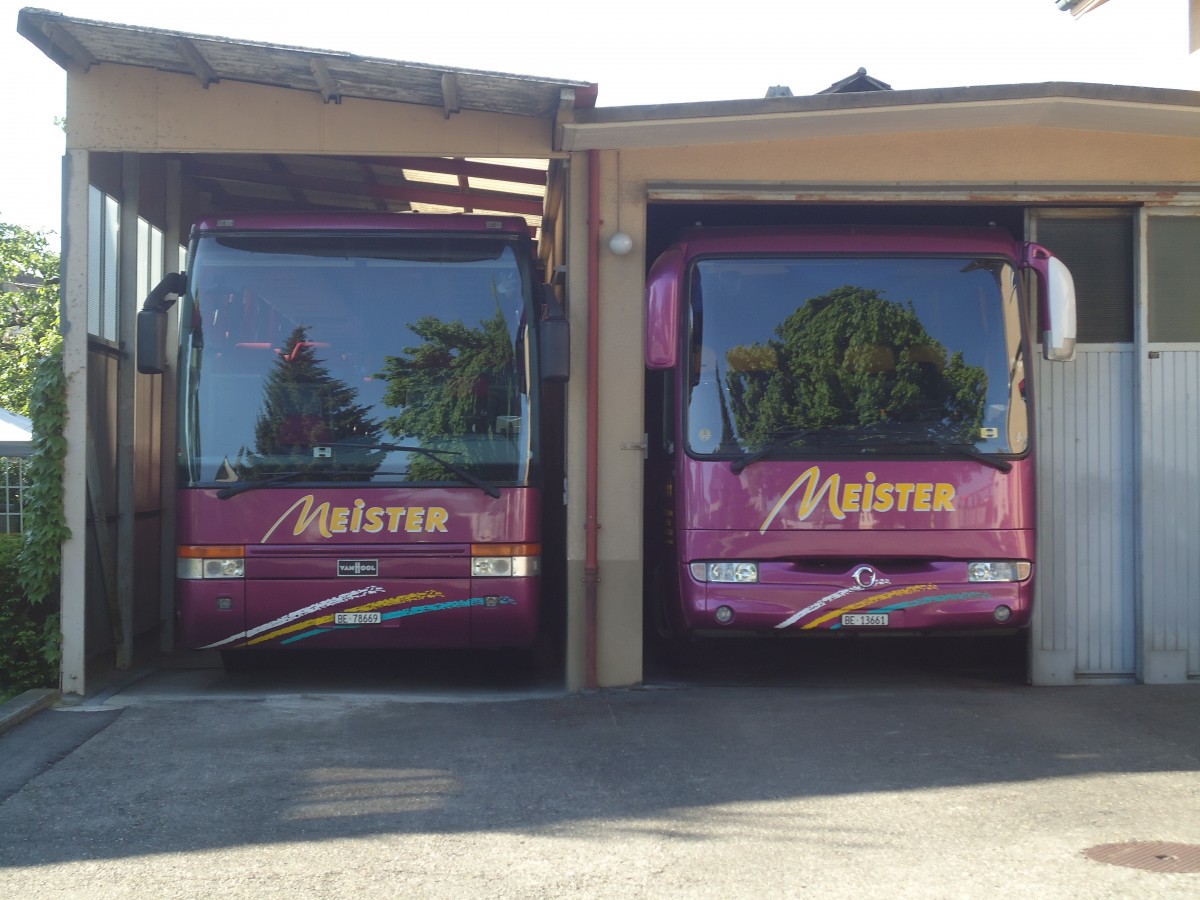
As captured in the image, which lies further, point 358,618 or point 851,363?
point 358,618

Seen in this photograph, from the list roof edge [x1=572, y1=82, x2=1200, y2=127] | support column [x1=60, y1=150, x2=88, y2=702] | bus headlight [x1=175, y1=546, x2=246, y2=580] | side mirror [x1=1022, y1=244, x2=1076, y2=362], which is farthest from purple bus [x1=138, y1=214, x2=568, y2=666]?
side mirror [x1=1022, y1=244, x2=1076, y2=362]

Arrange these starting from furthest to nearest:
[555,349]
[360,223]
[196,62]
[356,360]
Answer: [360,223] < [356,360] < [555,349] < [196,62]

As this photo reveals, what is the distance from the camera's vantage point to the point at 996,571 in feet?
23.8

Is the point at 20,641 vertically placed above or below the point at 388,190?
below

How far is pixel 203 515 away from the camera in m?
7.39

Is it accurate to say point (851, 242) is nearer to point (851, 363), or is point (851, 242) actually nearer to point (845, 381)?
point (851, 363)

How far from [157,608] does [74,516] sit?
2.48 meters

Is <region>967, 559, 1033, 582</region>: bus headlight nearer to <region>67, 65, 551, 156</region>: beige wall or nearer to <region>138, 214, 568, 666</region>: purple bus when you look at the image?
<region>138, 214, 568, 666</region>: purple bus

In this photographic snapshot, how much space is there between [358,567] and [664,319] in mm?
2325

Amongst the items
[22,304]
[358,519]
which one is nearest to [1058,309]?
[358,519]

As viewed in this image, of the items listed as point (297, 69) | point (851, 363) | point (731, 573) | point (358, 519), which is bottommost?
point (731, 573)

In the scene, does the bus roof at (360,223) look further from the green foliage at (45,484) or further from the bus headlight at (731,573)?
the bus headlight at (731,573)

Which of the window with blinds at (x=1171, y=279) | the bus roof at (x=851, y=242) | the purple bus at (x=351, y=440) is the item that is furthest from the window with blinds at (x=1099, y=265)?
the purple bus at (x=351, y=440)

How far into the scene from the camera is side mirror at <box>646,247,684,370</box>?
7262 mm
